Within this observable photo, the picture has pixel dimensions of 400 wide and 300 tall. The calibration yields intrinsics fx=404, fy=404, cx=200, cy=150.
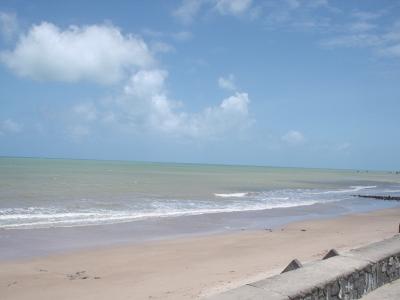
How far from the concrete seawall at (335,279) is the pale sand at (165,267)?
3.14 meters

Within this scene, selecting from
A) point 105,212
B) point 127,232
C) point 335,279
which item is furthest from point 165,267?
point 105,212

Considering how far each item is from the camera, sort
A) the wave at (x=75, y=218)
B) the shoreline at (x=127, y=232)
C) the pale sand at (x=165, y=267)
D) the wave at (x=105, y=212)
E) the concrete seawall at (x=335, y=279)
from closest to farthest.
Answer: the concrete seawall at (x=335, y=279) → the pale sand at (x=165, y=267) → the shoreline at (x=127, y=232) → the wave at (x=75, y=218) → the wave at (x=105, y=212)

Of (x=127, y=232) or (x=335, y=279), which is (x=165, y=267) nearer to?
(x=127, y=232)

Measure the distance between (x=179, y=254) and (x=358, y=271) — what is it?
7285 mm

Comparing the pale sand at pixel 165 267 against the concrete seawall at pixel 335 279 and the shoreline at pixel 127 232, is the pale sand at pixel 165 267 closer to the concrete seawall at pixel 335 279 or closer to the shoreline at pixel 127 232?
the shoreline at pixel 127 232

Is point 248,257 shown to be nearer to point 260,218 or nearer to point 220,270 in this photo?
point 220,270

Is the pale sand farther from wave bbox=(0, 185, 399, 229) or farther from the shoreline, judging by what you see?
wave bbox=(0, 185, 399, 229)

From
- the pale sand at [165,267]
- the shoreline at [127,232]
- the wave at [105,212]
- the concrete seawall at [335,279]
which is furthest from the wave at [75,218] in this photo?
the concrete seawall at [335,279]

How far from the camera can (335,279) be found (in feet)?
13.3

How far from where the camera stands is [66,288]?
7.86m

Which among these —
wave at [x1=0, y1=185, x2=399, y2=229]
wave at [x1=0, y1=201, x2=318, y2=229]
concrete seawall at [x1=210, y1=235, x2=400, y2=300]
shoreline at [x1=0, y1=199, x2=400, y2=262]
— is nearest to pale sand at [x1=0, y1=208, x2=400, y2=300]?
shoreline at [x1=0, y1=199, x2=400, y2=262]

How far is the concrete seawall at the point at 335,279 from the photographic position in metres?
3.56

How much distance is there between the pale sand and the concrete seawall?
314 cm

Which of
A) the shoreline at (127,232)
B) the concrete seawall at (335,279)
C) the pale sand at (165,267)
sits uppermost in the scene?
the concrete seawall at (335,279)
